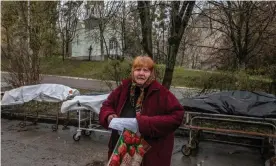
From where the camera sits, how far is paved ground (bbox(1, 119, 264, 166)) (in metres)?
5.58

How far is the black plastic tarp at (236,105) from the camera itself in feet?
17.7

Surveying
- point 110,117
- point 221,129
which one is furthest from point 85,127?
point 110,117

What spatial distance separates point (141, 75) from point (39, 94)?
565 cm

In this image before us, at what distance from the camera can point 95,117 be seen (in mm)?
7902

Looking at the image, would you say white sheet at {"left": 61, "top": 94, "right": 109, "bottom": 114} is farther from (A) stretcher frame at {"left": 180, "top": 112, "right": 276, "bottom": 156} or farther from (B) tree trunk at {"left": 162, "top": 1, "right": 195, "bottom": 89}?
(B) tree trunk at {"left": 162, "top": 1, "right": 195, "bottom": 89}

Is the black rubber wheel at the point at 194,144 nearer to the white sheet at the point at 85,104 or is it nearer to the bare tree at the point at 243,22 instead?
the white sheet at the point at 85,104

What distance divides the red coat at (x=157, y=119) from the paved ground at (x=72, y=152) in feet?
9.87

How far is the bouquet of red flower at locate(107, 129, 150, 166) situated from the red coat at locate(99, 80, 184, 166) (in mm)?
53

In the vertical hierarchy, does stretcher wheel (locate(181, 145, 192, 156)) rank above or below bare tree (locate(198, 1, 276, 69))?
below

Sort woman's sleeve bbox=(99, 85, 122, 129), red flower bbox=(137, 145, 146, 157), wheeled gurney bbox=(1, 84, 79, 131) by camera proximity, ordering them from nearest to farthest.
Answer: red flower bbox=(137, 145, 146, 157)
woman's sleeve bbox=(99, 85, 122, 129)
wheeled gurney bbox=(1, 84, 79, 131)

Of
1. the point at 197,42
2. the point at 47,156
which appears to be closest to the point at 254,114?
the point at 47,156

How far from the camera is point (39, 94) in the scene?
25.1 feet

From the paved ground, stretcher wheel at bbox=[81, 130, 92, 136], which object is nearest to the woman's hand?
the paved ground

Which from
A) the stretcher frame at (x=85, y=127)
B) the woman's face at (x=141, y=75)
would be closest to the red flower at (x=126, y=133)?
the woman's face at (x=141, y=75)
